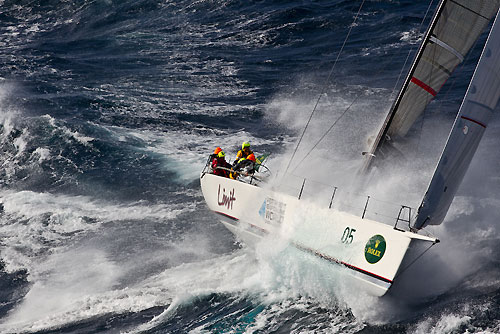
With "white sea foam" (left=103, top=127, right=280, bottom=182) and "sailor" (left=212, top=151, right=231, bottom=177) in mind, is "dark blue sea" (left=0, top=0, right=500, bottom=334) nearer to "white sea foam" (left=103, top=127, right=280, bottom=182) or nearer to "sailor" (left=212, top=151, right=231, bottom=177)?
"white sea foam" (left=103, top=127, right=280, bottom=182)

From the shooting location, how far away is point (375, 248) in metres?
9.55

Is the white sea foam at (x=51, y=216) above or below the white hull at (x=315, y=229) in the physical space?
below

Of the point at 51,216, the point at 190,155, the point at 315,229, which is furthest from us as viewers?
the point at 190,155

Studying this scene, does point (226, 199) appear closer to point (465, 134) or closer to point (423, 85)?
point (423, 85)

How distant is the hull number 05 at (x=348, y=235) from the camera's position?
9.98 m

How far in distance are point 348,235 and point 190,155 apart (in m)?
7.82

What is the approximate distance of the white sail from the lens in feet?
31.1

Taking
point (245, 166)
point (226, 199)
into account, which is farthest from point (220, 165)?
point (226, 199)

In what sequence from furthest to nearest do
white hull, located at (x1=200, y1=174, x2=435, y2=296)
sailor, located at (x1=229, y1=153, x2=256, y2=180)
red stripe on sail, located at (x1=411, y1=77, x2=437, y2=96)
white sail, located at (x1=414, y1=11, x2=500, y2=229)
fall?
sailor, located at (x1=229, y1=153, x2=256, y2=180) → red stripe on sail, located at (x1=411, y1=77, x2=437, y2=96) → white sail, located at (x1=414, y1=11, x2=500, y2=229) → white hull, located at (x1=200, y1=174, x2=435, y2=296)

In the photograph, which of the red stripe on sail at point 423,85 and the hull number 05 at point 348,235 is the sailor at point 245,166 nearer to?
the hull number 05 at point 348,235

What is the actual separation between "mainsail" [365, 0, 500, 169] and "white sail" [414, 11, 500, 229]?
52.9 inches

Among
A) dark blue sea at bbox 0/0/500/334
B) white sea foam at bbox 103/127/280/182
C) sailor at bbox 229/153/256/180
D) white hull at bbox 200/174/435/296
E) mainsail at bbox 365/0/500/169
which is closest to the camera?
white hull at bbox 200/174/435/296

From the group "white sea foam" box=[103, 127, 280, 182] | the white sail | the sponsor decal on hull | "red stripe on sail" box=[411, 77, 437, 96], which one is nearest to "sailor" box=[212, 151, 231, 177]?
the sponsor decal on hull

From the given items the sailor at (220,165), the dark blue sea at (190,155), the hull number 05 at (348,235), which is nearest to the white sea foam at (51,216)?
the dark blue sea at (190,155)
